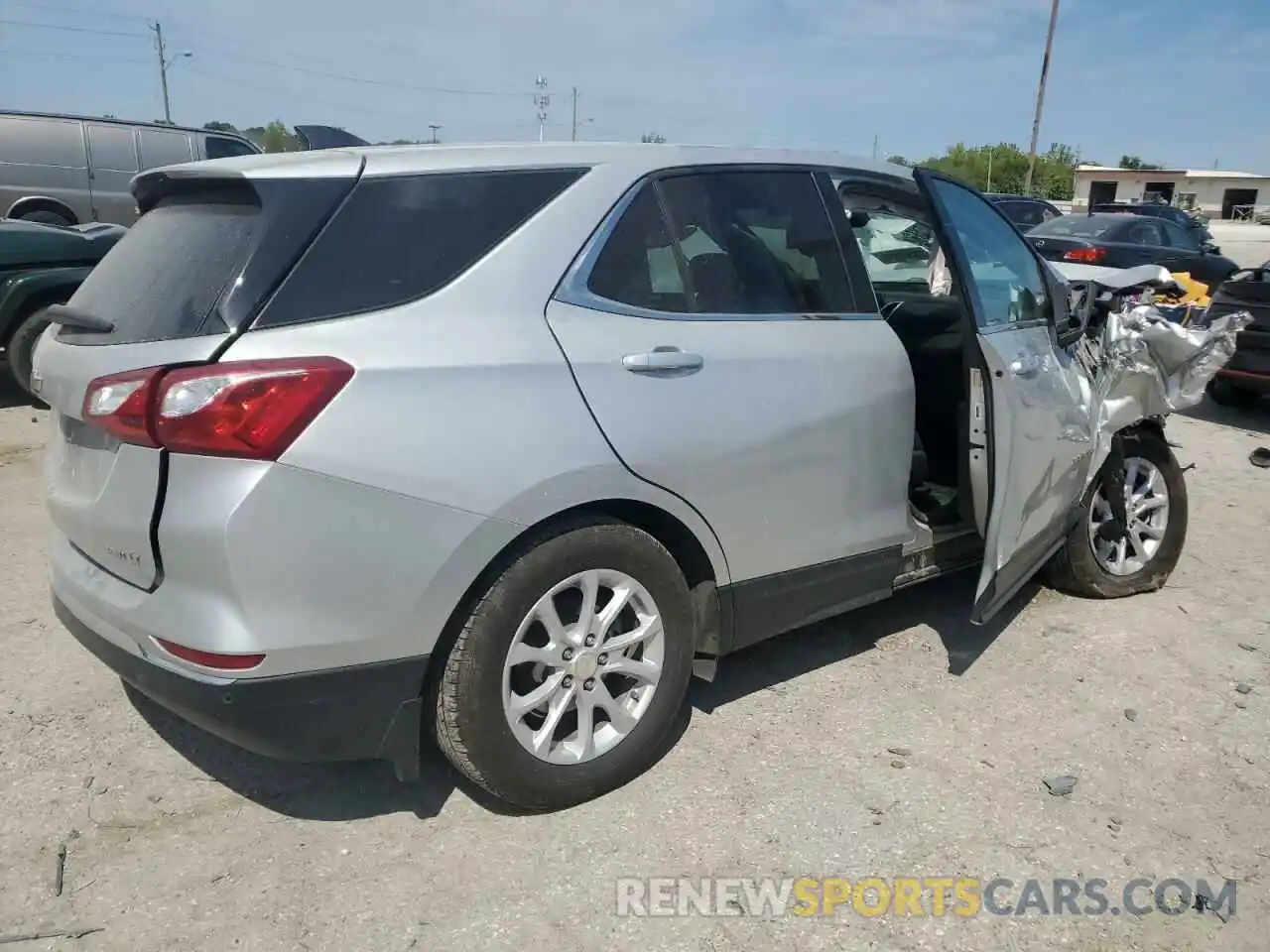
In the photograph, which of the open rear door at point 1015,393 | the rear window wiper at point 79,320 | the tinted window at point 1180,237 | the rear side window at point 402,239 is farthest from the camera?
the tinted window at point 1180,237

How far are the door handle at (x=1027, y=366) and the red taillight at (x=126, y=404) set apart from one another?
2819 millimetres

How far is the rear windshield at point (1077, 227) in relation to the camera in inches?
531

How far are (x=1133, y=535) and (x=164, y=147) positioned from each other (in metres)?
13.8

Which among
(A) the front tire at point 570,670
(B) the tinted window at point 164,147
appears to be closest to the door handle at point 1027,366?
(A) the front tire at point 570,670

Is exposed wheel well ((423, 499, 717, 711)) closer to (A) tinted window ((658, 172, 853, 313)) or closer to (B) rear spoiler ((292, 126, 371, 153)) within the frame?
(A) tinted window ((658, 172, 853, 313))

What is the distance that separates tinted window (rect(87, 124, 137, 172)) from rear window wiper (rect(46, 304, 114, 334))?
41.0 ft

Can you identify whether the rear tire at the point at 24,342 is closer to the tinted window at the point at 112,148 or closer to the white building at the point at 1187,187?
the tinted window at the point at 112,148

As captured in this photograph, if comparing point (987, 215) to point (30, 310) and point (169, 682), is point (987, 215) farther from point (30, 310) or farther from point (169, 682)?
point (30, 310)

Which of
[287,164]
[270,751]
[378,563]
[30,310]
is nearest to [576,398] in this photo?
[378,563]

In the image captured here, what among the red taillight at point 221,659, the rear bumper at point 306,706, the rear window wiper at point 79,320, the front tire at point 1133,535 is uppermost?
the rear window wiper at point 79,320

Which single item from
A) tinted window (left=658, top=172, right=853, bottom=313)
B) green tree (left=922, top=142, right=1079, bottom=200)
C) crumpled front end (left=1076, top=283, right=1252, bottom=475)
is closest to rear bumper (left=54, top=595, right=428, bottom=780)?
tinted window (left=658, top=172, right=853, bottom=313)

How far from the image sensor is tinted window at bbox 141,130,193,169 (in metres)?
13.6

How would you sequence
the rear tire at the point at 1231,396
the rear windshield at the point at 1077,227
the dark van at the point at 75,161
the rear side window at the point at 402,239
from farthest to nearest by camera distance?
1. the rear windshield at the point at 1077,227
2. the dark van at the point at 75,161
3. the rear tire at the point at 1231,396
4. the rear side window at the point at 402,239

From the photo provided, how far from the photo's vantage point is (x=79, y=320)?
257 cm
